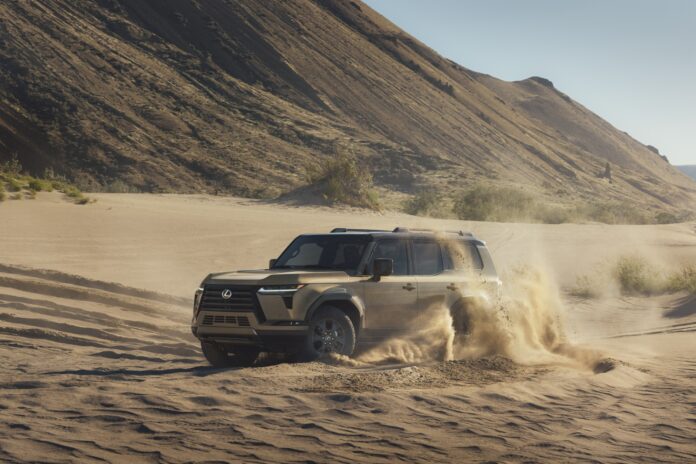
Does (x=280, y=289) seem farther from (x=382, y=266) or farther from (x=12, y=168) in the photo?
(x=12, y=168)

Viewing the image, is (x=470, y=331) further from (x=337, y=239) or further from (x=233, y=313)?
(x=233, y=313)

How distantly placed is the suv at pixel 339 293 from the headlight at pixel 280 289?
11 mm

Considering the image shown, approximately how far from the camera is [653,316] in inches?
804

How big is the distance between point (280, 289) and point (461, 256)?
2906 millimetres

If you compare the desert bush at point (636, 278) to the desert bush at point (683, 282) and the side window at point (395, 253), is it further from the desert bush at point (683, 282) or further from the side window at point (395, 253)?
the side window at point (395, 253)

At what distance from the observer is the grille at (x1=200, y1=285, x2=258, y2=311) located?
36.9 feet

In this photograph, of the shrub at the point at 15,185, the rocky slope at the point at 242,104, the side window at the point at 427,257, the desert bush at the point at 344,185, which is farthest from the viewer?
the rocky slope at the point at 242,104

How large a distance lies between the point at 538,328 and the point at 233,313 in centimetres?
523

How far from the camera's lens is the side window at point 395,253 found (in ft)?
40.5

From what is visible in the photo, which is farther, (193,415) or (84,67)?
(84,67)

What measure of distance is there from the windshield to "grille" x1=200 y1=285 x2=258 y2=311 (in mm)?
1172

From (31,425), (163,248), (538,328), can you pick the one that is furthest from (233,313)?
(163,248)

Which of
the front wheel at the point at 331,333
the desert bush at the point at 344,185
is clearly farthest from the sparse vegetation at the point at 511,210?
the front wheel at the point at 331,333

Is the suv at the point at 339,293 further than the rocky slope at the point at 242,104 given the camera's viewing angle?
No
